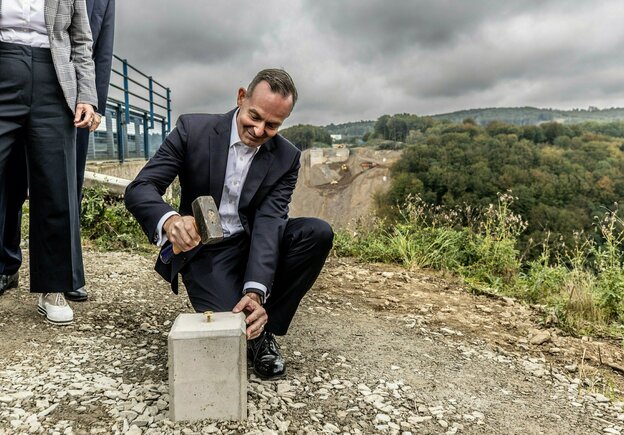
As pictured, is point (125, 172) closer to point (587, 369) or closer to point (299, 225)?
point (299, 225)

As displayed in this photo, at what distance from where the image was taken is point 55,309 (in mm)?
2764

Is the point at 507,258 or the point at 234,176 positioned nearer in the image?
the point at 234,176

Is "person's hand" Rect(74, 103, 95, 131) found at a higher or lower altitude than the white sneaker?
higher

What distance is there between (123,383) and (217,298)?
52 cm

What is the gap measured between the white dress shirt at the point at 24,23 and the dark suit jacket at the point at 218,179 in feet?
2.74

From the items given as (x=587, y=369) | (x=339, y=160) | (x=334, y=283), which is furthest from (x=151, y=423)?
(x=339, y=160)

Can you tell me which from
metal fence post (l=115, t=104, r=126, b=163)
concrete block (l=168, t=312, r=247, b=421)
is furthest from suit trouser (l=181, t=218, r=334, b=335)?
metal fence post (l=115, t=104, r=126, b=163)

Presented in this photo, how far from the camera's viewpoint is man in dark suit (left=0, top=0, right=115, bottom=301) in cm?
293

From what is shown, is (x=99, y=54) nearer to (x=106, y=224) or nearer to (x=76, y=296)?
(x=76, y=296)

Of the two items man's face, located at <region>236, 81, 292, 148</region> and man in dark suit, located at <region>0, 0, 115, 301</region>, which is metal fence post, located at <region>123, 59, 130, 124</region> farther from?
man's face, located at <region>236, 81, 292, 148</region>

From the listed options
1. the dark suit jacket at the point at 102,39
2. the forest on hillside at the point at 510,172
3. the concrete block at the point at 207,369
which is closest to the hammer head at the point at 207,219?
the concrete block at the point at 207,369

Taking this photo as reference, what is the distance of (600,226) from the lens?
179 inches

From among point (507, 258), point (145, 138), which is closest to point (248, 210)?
point (507, 258)

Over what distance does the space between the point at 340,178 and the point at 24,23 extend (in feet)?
148
